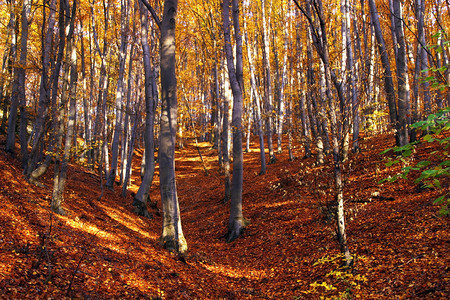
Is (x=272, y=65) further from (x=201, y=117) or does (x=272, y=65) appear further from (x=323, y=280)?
(x=323, y=280)

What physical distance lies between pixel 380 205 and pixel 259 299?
414 cm

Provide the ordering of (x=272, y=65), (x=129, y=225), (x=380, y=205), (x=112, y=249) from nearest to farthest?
1. (x=112, y=249)
2. (x=380, y=205)
3. (x=129, y=225)
4. (x=272, y=65)

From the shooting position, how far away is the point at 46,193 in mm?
9117

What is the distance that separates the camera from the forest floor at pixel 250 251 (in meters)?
4.39

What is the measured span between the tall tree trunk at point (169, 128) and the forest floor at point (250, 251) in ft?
2.73

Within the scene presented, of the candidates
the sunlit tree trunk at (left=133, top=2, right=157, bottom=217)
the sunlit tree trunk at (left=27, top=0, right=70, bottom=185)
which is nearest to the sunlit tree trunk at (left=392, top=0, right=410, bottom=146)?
the sunlit tree trunk at (left=133, top=2, right=157, bottom=217)

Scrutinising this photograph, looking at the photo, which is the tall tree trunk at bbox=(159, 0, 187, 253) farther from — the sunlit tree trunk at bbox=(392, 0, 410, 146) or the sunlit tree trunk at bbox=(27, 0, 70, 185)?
the sunlit tree trunk at bbox=(392, 0, 410, 146)

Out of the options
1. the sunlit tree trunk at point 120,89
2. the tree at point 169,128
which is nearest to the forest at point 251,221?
the tree at point 169,128

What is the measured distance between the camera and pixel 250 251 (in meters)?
8.20

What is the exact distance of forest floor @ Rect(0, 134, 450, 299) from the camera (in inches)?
173

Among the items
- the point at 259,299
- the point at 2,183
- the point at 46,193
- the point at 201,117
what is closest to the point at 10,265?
the point at 259,299

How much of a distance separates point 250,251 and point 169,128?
3.92 metres

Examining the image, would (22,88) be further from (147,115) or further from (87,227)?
(87,227)

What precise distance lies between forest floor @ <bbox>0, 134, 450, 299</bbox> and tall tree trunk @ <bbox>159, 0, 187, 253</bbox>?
833 millimetres
